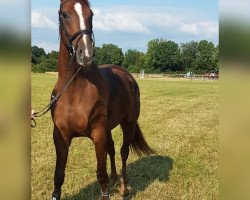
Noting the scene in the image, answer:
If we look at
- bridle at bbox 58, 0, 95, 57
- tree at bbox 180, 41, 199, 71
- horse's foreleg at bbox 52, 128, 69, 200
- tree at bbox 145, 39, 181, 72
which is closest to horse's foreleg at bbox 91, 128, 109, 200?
horse's foreleg at bbox 52, 128, 69, 200

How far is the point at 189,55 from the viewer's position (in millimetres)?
65375

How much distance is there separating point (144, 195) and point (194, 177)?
114cm

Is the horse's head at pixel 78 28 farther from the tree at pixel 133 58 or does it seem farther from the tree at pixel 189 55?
the tree at pixel 133 58

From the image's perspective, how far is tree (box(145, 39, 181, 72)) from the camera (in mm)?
69562

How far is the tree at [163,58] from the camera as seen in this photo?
228 feet

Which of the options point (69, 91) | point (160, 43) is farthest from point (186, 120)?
point (160, 43)

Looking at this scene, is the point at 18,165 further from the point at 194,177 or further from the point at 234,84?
the point at 194,177

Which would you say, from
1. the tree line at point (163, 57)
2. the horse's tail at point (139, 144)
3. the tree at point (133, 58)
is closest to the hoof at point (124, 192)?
the horse's tail at point (139, 144)

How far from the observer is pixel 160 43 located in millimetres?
78750

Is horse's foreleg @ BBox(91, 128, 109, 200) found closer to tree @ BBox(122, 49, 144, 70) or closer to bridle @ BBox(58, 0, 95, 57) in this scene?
bridle @ BBox(58, 0, 95, 57)

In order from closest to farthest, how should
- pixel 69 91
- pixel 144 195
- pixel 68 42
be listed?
pixel 68 42
pixel 69 91
pixel 144 195

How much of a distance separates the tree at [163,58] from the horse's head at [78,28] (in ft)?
210

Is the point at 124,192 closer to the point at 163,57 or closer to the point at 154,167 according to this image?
the point at 154,167

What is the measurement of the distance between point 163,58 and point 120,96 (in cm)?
6792
